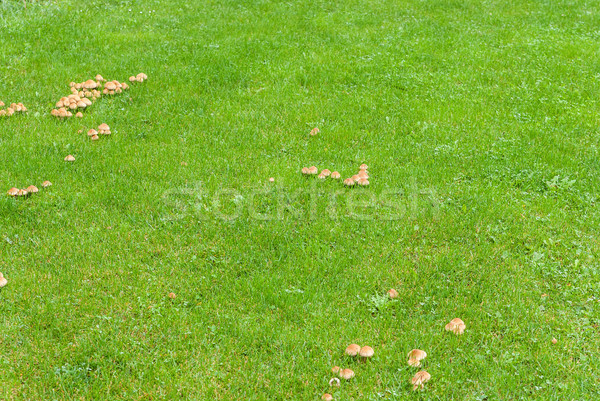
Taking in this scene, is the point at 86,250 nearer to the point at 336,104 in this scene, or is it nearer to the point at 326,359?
the point at 326,359

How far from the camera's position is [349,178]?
21.9 ft

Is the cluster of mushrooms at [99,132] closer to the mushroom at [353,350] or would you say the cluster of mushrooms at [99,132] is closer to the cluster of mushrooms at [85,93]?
the cluster of mushrooms at [85,93]

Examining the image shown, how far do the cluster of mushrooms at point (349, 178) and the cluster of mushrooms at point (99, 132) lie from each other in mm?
2812

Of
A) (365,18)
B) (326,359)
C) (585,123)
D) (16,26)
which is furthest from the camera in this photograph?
(365,18)

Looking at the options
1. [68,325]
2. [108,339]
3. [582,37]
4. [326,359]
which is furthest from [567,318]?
[582,37]

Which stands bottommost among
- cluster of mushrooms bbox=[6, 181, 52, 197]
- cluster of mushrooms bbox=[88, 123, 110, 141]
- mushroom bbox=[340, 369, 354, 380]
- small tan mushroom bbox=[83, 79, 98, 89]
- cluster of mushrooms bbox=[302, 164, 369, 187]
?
mushroom bbox=[340, 369, 354, 380]

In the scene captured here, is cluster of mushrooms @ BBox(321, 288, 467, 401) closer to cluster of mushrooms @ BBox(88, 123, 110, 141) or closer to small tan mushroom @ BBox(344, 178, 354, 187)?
small tan mushroom @ BBox(344, 178, 354, 187)

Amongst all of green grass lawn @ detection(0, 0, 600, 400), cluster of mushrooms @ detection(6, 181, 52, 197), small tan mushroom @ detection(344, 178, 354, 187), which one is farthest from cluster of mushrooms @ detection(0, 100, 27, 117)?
small tan mushroom @ detection(344, 178, 354, 187)

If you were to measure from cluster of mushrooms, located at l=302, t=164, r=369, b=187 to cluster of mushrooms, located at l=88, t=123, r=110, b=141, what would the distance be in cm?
281

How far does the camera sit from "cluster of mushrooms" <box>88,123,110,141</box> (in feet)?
24.5

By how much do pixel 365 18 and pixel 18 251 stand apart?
9.66 meters

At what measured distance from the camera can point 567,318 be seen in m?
4.79

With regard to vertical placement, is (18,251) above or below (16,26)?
below

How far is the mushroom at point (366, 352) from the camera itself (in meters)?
4.34
